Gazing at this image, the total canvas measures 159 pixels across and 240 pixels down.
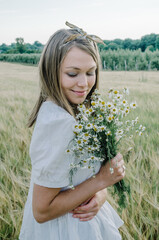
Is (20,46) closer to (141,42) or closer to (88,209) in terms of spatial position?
(141,42)

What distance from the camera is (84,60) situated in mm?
1221

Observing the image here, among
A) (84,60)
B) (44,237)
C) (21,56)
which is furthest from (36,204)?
(21,56)

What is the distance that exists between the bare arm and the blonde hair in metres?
0.36

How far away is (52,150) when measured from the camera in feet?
3.26

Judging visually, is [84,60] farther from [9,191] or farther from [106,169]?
[9,191]

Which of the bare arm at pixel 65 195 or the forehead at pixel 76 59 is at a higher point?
the forehead at pixel 76 59

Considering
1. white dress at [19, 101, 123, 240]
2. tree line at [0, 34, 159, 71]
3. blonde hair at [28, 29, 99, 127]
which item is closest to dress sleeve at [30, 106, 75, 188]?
white dress at [19, 101, 123, 240]

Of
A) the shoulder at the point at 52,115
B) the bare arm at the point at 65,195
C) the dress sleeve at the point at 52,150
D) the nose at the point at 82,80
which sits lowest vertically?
the bare arm at the point at 65,195

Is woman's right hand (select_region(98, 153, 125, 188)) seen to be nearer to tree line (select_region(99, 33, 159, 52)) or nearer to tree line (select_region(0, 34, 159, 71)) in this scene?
tree line (select_region(0, 34, 159, 71))

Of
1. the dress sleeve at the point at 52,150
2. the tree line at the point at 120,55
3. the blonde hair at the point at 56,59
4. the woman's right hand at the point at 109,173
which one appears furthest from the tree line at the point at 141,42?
the dress sleeve at the point at 52,150

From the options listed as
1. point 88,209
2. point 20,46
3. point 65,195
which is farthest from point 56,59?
point 20,46

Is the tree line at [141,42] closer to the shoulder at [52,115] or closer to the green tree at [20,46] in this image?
the green tree at [20,46]

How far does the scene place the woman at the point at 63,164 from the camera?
1014 mm

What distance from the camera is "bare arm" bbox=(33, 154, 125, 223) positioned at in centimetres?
105
